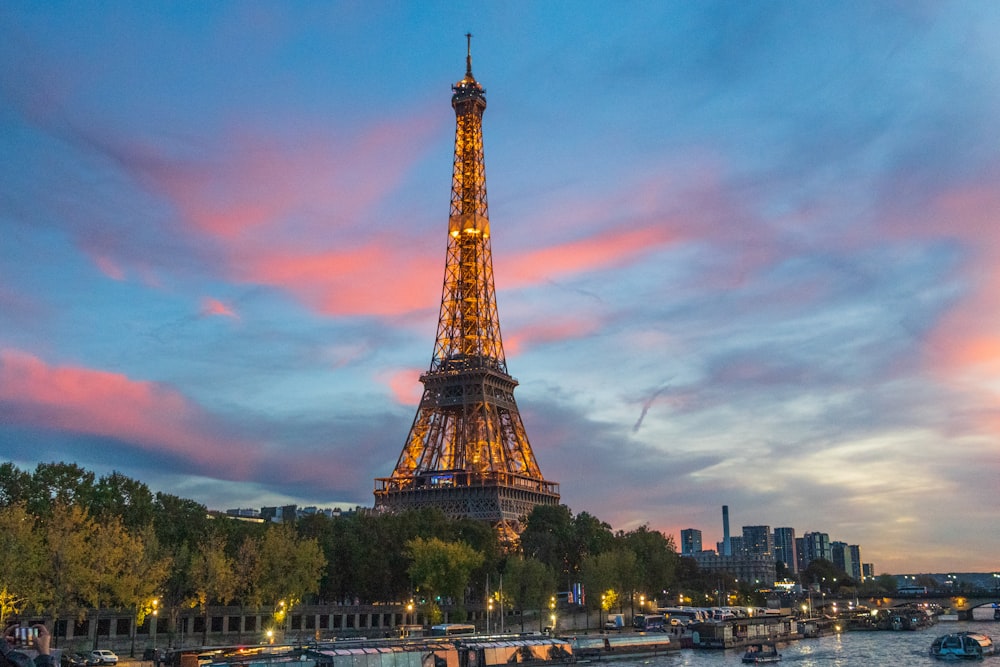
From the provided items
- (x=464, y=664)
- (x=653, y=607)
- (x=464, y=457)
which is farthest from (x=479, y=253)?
(x=464, y=664)

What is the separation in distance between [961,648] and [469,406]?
8185cm

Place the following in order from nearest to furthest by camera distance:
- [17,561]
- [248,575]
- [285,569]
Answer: [17,561]
[248,575]
[285,569]

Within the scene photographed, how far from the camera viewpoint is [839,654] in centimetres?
10800

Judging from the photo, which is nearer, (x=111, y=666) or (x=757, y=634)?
(x=111, y=666)

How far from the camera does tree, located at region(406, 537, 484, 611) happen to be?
111125mm

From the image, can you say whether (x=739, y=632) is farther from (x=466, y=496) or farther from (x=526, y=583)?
(x=466, y=496)

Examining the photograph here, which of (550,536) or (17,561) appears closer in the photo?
(17,561)

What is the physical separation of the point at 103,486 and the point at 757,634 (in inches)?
3249

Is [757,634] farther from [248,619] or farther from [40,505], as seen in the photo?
[40,505]

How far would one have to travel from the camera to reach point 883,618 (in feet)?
537

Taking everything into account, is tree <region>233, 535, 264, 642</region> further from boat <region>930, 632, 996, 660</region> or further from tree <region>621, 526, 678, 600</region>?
boat <region>930, 632, 996, 660</region>

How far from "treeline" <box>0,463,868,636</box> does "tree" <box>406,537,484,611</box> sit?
138 millimetres

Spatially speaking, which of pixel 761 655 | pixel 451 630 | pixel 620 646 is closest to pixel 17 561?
pixel 451 630

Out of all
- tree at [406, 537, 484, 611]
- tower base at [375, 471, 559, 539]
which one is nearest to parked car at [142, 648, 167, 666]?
tree at [406, 537, 484, 611]
